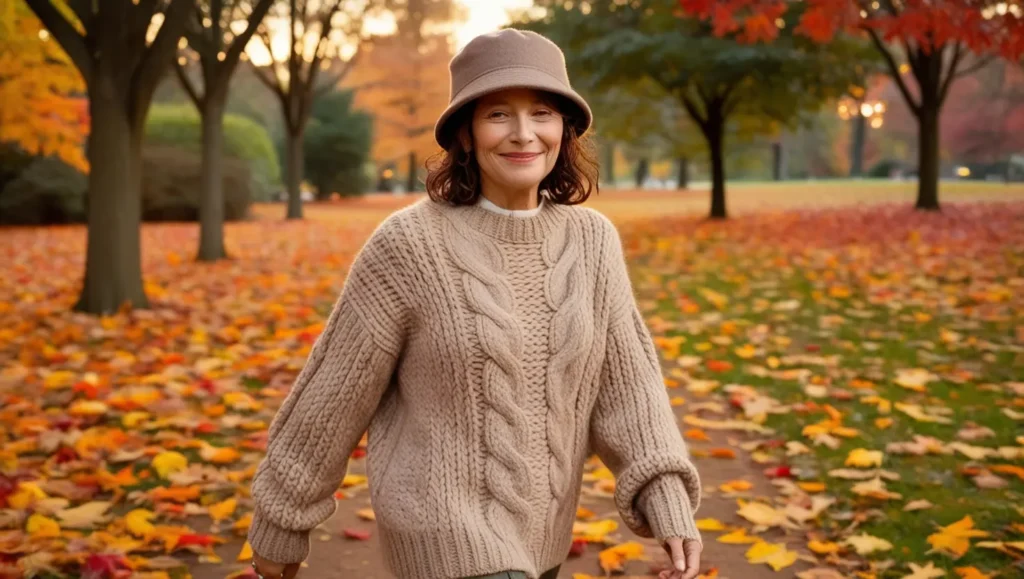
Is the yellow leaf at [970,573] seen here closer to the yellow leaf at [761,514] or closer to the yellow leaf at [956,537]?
the yellow leaf at [956,537]

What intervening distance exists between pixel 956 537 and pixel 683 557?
2.09m

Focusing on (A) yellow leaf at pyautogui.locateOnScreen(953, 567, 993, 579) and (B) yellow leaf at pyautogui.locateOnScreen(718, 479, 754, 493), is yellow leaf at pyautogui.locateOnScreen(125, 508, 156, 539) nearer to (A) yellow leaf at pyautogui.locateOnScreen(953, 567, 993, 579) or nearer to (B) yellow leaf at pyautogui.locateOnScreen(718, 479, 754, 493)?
(B) yellow leaf at pyautogui.locateOnScreen(718, 479, 754, 493)

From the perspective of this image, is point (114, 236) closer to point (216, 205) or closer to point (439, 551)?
point (216, 205)

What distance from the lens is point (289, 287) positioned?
33.1ft

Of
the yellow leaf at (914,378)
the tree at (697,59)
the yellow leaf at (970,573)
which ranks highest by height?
the tree at (697,59)

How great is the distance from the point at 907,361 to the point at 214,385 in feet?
14.4

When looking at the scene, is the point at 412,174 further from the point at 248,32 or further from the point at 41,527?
the point at 41,527

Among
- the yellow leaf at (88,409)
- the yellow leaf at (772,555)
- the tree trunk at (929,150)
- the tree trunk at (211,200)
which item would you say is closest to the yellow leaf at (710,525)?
the yellow leaf at (772,555)

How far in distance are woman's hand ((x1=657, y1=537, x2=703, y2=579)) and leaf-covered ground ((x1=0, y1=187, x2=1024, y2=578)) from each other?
1616 mm

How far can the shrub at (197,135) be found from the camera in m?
21.8

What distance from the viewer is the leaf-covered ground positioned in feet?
11.9

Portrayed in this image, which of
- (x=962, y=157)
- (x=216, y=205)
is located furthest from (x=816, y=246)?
(x=962, y=157)

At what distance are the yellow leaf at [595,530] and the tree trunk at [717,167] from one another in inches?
610

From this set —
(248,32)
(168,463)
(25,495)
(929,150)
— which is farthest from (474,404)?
(929,150)
